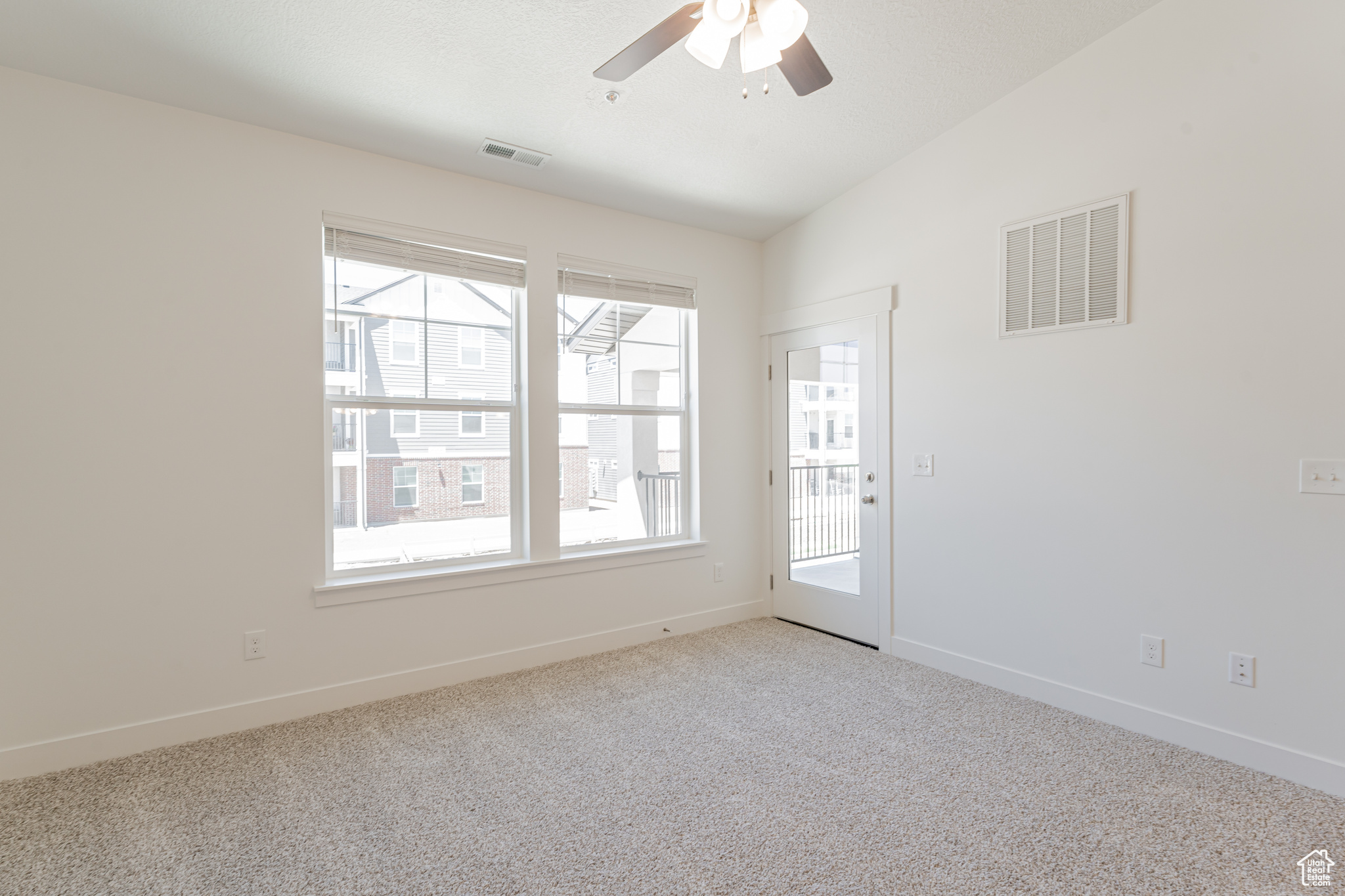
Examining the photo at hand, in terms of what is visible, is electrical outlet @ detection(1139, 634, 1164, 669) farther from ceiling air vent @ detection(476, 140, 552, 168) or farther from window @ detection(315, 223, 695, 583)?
ceiling air vent @ detection(476, 140, 552, 168)

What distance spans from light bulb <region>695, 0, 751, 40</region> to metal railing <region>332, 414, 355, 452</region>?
2.34 m

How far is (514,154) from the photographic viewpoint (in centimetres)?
317

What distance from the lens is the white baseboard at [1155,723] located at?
2279 millimetres

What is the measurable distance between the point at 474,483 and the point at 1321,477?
3548mm

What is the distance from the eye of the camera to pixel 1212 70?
2.48 meters

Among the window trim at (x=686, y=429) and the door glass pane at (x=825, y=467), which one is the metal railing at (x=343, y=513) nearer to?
the window trim at (x=686, y=429)

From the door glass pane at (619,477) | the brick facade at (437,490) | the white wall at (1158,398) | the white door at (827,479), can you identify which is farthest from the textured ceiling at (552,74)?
the brick facade at (437,490)

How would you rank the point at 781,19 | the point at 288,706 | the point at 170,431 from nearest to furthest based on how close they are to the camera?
the point at 781,19 → the point at 170,431 → the point at 288,706

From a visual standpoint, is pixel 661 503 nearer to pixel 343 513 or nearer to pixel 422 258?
pixel 343 513

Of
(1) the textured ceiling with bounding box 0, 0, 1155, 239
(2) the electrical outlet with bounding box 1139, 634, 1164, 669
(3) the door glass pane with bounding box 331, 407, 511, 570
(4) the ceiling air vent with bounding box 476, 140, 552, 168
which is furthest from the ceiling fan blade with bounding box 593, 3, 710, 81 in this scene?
(2) the electrical outlet with bounding box 1139, 634, 1164, 669

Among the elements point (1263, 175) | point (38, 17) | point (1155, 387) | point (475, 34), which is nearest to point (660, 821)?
point (1155, 387)

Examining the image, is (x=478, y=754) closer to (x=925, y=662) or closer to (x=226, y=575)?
(x=226, y=575)

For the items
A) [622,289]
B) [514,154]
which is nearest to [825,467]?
[622,289]

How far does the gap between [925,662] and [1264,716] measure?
1.41 meters
